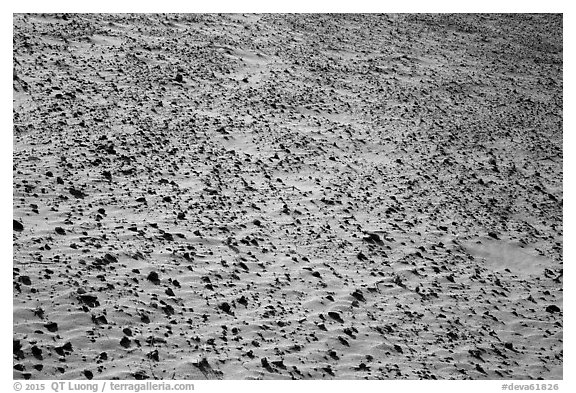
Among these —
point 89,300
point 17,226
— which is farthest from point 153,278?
point 17,226

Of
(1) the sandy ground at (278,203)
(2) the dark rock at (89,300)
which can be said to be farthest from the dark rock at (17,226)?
(2) the dark rock at (89,300)

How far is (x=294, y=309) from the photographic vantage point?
856cm

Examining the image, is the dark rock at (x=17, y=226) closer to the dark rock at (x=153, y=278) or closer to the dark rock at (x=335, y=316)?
the dark rock at (x=153, y=278)

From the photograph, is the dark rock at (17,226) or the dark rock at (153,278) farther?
the dark rock at (17,226)

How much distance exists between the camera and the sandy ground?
26.1 ft

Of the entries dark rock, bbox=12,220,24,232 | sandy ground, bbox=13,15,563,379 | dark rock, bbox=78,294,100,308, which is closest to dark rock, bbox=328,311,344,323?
sandy ground, bbox=13,15,563,379

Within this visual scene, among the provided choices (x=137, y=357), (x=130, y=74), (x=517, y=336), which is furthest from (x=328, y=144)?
(x=137, y=357)

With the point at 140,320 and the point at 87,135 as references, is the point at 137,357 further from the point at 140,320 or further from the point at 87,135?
the point at 87,135

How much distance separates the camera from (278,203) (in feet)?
34.1

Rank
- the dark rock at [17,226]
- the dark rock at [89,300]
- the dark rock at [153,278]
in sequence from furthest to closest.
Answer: the dark rock at [17,226]
the dark rock at [153,278]
the dark rock at [89,300]

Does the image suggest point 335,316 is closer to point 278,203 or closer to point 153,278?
point 153,278

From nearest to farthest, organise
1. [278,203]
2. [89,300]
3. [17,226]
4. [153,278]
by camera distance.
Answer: [89,300], [153,278], [17,226], [278,203]

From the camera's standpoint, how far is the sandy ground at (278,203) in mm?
7957

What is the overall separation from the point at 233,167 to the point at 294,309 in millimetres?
3150
